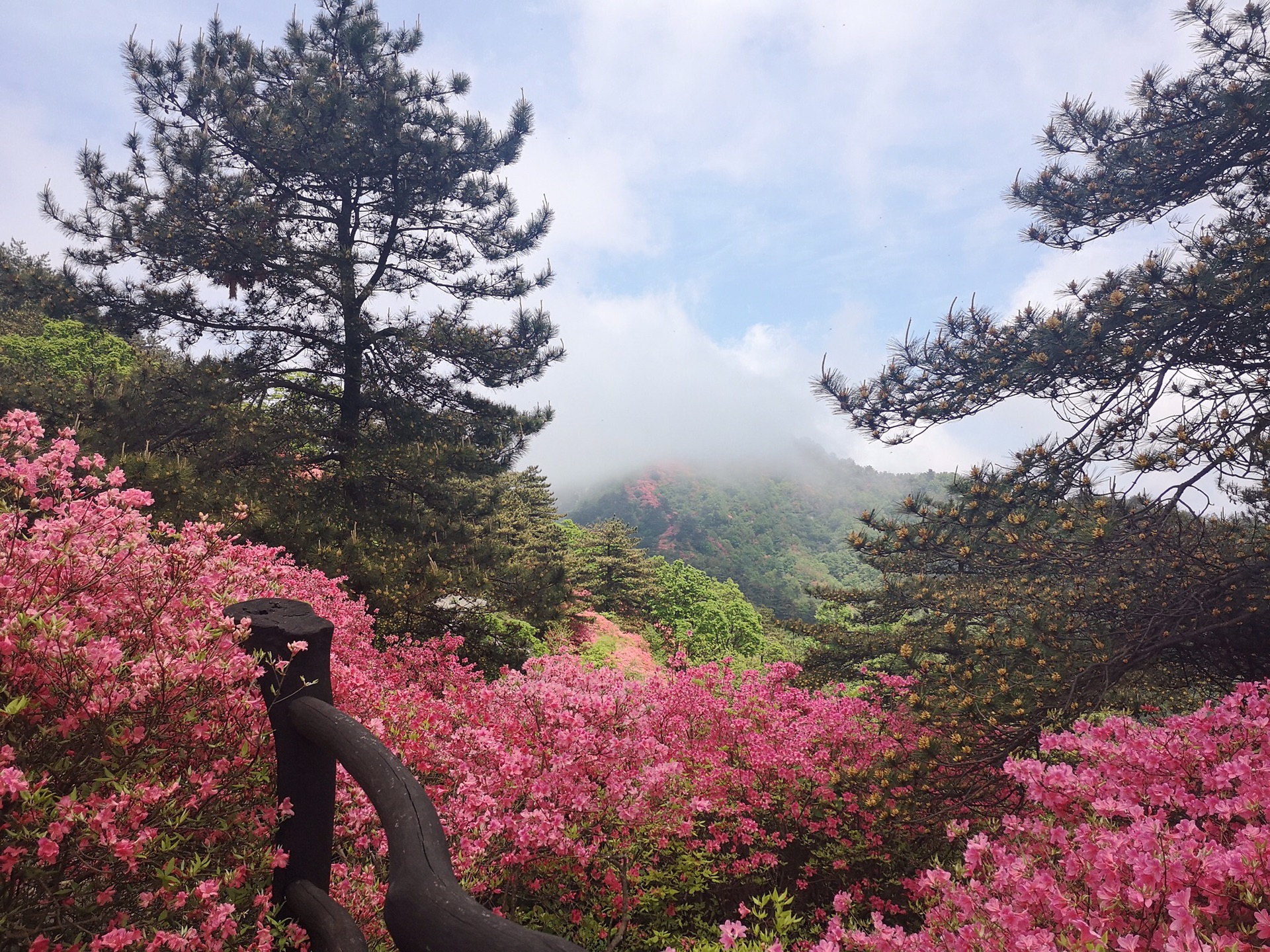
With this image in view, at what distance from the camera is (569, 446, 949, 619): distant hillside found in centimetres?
5209

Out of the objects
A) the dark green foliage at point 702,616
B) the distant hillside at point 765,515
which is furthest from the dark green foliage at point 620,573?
the distant hillside at point 765,515

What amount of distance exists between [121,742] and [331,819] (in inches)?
20.3

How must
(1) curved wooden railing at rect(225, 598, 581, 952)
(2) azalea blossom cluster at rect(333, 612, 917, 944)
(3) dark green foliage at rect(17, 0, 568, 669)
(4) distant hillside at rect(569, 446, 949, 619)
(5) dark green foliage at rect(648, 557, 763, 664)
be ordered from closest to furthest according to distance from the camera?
(1) curved wooden railing at rect(225, 598, 581, 952) < (2) azalea blossom cluster at rect(333, 612, 917, 944) < (3) dark green foliage at rect(17, 0, 568, 669) < (5) dark green foliage at rect(648, 557, 763, 664) < (4) distant hillside at rect(569, 446, 949, 619)

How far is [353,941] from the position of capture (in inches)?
48.7

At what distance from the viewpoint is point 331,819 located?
1.50m

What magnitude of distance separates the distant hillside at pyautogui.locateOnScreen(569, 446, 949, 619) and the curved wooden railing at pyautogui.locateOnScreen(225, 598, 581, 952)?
43133mm

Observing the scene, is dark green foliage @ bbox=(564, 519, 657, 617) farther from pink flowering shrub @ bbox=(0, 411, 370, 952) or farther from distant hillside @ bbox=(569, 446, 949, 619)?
distant hillside @ bbox=(569, 446, 949, 619)

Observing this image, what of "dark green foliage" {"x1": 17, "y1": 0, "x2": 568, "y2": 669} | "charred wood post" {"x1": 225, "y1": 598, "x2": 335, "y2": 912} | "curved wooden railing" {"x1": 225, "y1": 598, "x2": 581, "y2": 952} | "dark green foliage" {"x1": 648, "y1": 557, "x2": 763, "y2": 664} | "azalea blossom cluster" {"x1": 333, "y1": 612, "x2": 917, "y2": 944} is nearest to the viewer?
"curved wooden railing" {"x1": 225, "y1": 598, "x2": 581, "y2": 952}

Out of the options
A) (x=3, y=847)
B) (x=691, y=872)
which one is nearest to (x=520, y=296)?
(x=691, y=872)

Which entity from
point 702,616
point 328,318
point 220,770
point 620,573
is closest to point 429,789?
point 220,770

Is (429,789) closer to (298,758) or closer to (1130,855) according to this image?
(298,758)

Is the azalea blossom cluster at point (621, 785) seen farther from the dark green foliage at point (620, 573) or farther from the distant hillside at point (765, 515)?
the distant hillside at point (765, 515)

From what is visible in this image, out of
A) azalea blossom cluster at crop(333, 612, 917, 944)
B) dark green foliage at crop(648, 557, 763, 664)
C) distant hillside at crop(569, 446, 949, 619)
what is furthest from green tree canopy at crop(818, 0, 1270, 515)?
distant hillside at crop(569, 446, 949, 619)

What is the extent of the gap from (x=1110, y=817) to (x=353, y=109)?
10.6 metres
